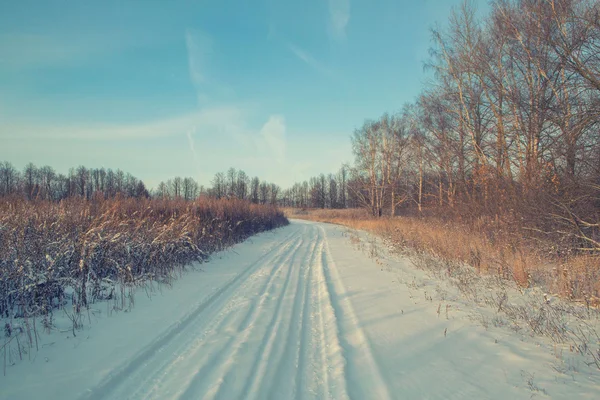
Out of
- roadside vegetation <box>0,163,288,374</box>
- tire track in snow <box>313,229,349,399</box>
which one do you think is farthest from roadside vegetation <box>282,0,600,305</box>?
roadside vegetation <box>0,163,288,374</box>

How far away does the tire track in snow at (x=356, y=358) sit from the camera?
2635 millimetres

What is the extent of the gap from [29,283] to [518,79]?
14.9 meters

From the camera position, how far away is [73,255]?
5.14 meters

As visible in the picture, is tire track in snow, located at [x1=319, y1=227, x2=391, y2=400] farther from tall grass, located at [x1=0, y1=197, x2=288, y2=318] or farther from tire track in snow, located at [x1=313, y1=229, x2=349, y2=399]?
tall grass, located at [x1=0, y1=197, x2=288, y2=318]

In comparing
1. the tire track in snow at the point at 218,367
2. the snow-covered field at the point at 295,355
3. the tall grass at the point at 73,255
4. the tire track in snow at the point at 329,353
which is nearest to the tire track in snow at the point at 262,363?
the snow-covered field at the point at 295,355

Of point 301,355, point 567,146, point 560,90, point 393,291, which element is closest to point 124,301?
point 301,355

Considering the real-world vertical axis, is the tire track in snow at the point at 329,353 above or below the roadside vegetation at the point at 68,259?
below

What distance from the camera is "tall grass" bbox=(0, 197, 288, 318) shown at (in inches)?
162

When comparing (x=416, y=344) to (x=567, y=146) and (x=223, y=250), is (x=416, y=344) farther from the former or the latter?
(x=223, y=250)

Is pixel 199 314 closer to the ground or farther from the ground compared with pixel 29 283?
closer to the ground

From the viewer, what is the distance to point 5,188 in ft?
25.7

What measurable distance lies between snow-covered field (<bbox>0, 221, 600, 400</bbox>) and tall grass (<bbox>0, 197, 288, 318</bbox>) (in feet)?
2.45

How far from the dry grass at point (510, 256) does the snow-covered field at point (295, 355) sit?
1.95 m

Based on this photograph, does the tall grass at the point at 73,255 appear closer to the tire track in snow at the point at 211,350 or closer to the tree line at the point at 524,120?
the tire track in snow at the point at 211,350
